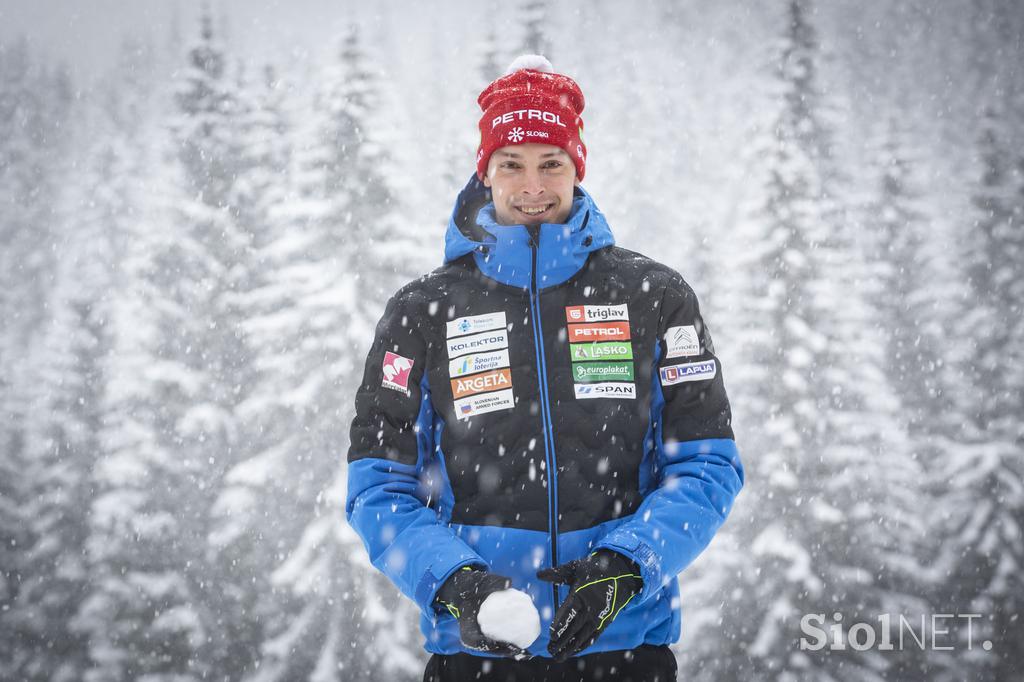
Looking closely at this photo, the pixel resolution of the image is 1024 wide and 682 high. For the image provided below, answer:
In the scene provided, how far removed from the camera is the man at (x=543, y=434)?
2.12m

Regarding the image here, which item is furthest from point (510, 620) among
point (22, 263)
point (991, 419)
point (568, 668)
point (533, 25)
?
point (22, 263)

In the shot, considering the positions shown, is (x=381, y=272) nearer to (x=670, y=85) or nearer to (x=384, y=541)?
(x=384, y=541)

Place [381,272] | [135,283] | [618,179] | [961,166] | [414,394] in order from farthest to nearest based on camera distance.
Result: [618,179] → [961,166] → [135,283] → [381,272] → [414,394]

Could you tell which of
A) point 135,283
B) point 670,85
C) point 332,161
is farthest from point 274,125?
point 670,85

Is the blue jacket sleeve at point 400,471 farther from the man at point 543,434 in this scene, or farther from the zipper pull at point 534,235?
the zipper pull at point 534,235

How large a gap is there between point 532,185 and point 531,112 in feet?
1.43

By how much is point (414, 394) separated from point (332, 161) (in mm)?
13337

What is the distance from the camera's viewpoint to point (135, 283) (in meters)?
15.6

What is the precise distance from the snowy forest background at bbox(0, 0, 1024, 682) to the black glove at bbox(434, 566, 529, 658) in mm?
11666

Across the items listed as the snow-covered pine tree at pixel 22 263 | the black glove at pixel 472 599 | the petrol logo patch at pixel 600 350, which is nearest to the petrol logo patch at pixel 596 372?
the petrol logo patch at pixel 600 350

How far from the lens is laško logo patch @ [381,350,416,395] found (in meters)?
2.38

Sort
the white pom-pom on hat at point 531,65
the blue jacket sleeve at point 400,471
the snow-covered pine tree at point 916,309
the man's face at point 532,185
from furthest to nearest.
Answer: the snow-covered pine tree at point 916,309 < the white pom-pom on hat at point 531,65 < the man's face at point 532,185 < the blue jacket sleeve at point 400,471

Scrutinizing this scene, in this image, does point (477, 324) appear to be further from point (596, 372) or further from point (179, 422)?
point (179, 422)

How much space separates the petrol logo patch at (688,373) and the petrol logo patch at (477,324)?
0.59 m
